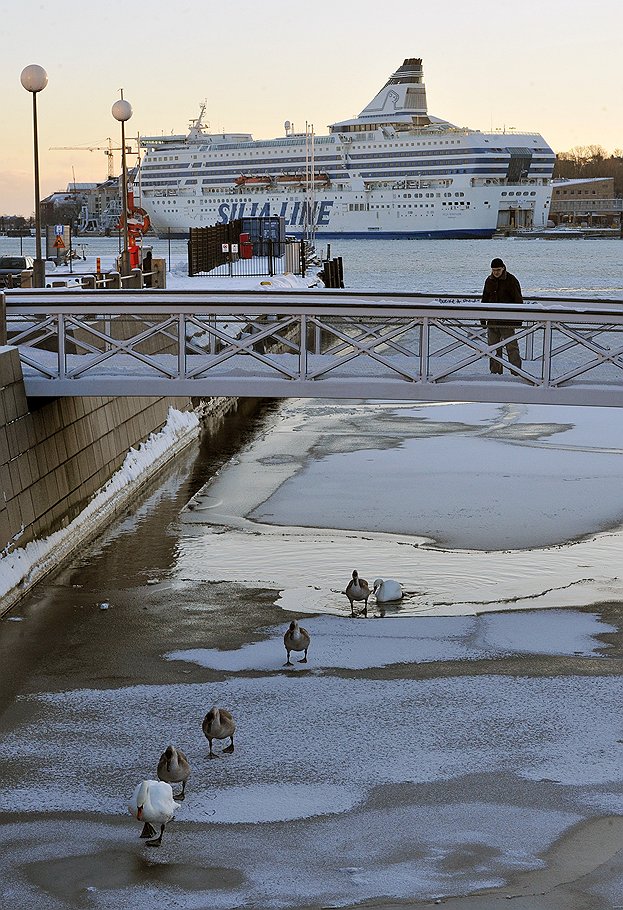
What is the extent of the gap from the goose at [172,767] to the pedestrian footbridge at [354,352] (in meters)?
7.16

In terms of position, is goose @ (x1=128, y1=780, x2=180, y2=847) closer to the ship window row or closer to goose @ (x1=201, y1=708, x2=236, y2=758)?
goose @ (x1=201, y1=708, x2=236, y2=758)

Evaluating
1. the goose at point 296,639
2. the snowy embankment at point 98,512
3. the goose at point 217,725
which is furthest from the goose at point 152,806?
the snowy embankment at point 98,512

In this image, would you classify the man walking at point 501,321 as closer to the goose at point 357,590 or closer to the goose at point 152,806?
the goose at point 357,590

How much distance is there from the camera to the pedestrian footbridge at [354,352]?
54.5 ft

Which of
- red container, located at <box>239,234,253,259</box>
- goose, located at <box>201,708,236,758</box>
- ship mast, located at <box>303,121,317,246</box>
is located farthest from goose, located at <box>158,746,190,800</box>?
ship mast, located at <box>303,121,317,246</box>

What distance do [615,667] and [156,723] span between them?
453cm

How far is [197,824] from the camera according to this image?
33.5ft

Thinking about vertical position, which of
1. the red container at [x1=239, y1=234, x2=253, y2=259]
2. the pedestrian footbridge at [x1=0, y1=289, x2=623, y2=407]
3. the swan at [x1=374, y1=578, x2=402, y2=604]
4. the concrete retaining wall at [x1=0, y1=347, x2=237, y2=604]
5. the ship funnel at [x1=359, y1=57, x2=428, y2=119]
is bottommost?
the swan at [x1=374, y1=578, x2=402, y2=604]

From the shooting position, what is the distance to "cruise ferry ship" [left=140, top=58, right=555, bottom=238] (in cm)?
14638

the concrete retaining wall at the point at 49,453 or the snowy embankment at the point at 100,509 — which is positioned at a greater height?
the concrete retaining wall at the point at 49,453

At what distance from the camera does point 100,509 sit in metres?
20.8

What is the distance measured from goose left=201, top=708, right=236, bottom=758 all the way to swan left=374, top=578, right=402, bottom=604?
184 inches

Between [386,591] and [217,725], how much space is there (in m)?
4.87

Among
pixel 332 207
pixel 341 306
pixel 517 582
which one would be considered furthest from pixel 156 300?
pixel 332 207
